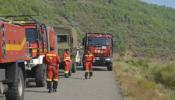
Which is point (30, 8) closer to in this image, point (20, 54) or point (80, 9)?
point (80, 9)

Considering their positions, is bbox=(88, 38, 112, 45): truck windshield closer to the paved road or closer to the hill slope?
the paved road

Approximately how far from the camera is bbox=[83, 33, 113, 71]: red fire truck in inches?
1578

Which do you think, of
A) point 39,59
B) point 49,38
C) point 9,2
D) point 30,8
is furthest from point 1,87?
point 30,8

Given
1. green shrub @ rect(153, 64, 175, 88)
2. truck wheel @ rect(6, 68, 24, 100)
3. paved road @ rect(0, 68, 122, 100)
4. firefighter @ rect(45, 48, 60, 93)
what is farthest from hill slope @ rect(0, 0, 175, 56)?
truck wheel @ rect(6, 68, 24, 100)

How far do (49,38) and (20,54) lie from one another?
9228 mm

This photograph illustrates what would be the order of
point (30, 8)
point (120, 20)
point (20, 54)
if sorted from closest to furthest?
point (20, 54) → point (30, 8) → point (120, 20)

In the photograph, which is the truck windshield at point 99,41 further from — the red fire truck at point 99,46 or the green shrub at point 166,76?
the green shrub at point 166,76

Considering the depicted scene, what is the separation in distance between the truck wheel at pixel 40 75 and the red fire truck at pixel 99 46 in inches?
677

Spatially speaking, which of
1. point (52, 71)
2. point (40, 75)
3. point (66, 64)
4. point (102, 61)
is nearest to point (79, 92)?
point (52, 71)

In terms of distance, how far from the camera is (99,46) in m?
40.1

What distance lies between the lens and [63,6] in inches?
4146

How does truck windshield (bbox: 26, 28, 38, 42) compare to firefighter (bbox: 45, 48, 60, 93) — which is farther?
truck windshield (bbox: 26, 28, 38, 42)

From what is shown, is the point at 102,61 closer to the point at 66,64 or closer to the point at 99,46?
the point at 99,46

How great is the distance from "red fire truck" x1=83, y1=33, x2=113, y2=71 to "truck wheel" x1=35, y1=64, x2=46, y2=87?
1721 cm
